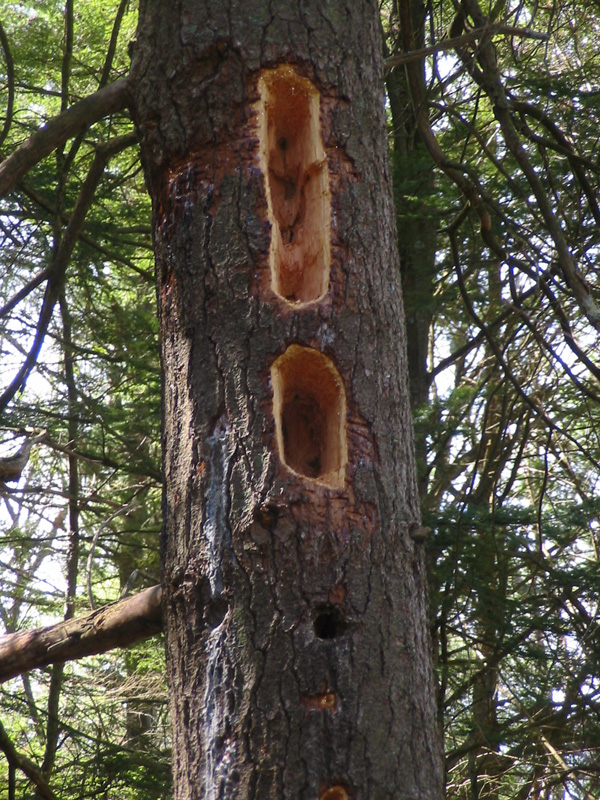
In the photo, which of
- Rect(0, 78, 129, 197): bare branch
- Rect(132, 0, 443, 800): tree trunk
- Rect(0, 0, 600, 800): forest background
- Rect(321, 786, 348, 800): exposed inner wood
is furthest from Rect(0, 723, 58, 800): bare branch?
Rect(0, 78, 129, 197): bare branch

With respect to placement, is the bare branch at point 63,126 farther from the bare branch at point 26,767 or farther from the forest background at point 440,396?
the bare branch at point 26,767

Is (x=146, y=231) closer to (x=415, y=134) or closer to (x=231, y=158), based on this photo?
(x=415, y=134)

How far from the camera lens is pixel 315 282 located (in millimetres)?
2408

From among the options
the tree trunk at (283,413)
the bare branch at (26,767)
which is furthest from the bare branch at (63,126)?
the bare branch at (26,767)

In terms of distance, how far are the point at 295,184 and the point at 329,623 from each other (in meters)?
1.31

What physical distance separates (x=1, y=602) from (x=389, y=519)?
214 inches

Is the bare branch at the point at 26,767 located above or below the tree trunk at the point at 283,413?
below

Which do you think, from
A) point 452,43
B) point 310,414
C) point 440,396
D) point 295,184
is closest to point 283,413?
point 310,414

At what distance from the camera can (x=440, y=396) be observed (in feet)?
18.3

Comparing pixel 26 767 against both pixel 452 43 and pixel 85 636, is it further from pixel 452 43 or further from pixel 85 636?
pixel 452 43

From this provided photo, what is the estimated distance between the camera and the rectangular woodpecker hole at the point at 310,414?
2246 mm

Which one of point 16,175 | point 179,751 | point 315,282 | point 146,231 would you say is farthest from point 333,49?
point 146,231

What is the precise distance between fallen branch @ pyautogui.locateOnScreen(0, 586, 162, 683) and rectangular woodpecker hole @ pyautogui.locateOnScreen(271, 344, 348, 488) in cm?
60

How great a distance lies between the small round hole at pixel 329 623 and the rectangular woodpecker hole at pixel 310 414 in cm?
33
